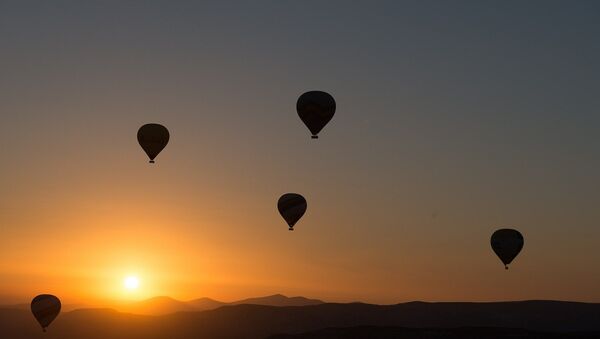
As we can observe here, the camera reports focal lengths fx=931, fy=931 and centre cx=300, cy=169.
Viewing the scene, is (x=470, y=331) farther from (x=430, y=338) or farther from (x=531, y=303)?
(x=531, y=303)

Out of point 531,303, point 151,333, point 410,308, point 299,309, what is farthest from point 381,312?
point 151,333

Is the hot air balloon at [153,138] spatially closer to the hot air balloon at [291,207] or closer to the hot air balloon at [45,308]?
the hot air balloon at [291,207]

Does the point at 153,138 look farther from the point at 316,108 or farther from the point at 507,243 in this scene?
the point at 507,243

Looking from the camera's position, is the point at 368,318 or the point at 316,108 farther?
the point at 368,318

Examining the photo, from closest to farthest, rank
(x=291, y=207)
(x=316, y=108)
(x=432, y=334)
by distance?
(x=316, y=108), (x=291, y=207), (x=432, y=334)

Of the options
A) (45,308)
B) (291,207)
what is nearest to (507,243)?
(291,207)

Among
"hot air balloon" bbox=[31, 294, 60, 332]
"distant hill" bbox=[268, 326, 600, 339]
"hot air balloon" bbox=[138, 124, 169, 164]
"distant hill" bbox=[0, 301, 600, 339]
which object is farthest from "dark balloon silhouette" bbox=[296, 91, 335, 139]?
"distant hill" bbox=[0, 301, 600, 339]

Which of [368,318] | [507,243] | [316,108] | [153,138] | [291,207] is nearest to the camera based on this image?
[316,108]

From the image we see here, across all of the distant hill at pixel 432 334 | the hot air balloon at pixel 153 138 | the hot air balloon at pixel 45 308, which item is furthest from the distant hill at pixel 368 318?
the hot air balloon at pixel 153 138
